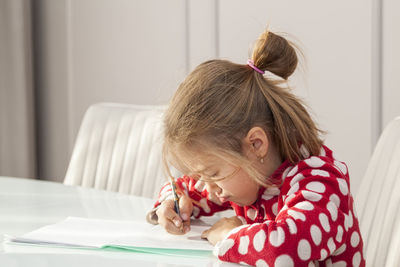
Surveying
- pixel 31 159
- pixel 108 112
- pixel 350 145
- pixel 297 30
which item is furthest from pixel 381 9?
pixel 31 159

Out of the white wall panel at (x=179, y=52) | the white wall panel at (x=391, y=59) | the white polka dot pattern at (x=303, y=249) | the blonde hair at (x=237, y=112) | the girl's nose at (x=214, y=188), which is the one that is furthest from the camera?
the white wall panel at (x=179, y=52)

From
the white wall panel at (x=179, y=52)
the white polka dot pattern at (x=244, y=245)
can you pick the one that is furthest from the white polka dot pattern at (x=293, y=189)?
the white wall panel at (x=179, y=52)

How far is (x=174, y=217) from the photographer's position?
3.85 feet

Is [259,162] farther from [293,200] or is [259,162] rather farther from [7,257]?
[7,257]

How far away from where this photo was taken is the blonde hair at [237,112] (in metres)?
1.01

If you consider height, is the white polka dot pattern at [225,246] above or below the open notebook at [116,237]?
above

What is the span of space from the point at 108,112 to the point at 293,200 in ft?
3.36

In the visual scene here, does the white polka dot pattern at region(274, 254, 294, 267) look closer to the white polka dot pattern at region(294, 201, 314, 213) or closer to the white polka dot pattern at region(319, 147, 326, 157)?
the white polka dot pattern at region(294, 201, 314, 213)

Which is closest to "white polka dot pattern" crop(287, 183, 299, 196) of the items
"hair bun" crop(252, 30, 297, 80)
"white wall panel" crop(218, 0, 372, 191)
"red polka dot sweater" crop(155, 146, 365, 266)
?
"red polka dot sweater" crop(155, 146, 365, 266)

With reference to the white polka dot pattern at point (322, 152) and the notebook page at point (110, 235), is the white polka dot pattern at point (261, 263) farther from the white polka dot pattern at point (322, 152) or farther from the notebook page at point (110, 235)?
the white polka dot pattern at point (322, 152)

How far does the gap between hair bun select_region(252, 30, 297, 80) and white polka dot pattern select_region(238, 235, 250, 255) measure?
30 centimetres

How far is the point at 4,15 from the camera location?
3119mm

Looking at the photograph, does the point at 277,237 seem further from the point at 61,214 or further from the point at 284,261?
the point at 61,214

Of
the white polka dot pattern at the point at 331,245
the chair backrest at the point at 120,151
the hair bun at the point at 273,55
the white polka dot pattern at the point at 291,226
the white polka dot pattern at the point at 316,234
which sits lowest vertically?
the chair backrest at the point at 120,151
